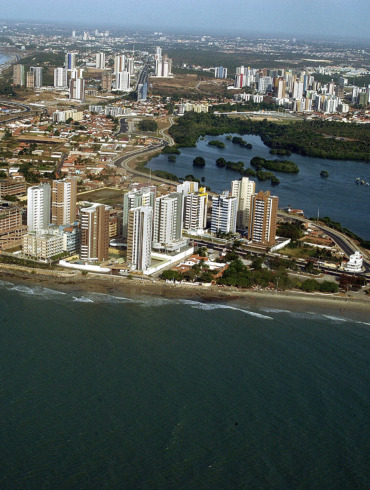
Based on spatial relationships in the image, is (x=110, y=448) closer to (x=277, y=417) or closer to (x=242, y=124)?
(x=277, y=417)

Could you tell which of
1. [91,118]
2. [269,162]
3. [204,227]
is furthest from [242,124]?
[204,227]

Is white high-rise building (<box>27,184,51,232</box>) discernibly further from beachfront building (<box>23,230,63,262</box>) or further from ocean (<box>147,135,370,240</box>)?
ocean (<box>147,135,370,240</box>)

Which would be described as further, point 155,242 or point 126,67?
point 126,67

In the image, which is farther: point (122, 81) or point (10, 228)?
point (122, 81)

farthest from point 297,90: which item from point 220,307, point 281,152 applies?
point 220,307

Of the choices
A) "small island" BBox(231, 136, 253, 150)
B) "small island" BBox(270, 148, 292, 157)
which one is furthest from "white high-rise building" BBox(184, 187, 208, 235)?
"small island" BBox(231, 136, 253, 150)

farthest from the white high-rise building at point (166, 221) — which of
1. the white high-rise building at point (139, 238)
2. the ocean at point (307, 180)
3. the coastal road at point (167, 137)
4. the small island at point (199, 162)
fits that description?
the coastal road at point (167, 137)

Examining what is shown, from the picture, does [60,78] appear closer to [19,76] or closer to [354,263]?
[19,76]
